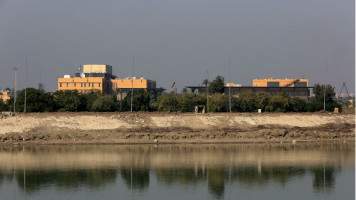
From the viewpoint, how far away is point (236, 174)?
46.4m

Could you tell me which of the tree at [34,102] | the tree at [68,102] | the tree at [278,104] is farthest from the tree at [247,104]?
the tree at [34,102]

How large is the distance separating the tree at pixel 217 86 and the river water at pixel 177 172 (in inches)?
3470

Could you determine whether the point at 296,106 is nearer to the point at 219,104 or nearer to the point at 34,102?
the point at 219,104

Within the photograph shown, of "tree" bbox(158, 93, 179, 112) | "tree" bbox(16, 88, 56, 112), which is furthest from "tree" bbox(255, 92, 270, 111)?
"tree" bbox(16, 88, 56, 112)

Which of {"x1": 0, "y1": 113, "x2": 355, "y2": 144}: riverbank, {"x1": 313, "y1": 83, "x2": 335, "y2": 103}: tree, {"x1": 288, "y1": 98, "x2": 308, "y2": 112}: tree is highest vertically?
{"x1": 313, "y1": 83, "x2": 335, "y2": 103}: tree

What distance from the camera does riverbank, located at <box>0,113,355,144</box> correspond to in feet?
241

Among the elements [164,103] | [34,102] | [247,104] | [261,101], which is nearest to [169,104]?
[164,103]

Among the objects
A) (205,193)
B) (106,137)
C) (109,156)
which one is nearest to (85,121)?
(106,137)

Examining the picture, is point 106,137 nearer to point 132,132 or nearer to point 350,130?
point 132,132

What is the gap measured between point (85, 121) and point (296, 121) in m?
33.2

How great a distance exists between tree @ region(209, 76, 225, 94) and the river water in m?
88.1

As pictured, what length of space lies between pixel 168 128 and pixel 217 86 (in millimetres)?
79138

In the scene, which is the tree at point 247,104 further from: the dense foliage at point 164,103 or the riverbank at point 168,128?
the riverbank at point 168,128

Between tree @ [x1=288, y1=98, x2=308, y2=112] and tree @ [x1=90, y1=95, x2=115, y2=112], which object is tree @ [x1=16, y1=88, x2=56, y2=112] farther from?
tree @ [x1=288, y1=98, x2=308, y2=112]
